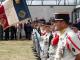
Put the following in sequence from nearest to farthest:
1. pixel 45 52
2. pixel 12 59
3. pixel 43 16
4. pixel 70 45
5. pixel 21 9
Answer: pixel 70 45, pixel 21 9, pixel 45 52, pixel 12 59, pixel 43 16

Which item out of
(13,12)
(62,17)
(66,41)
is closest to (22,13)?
(13,12)

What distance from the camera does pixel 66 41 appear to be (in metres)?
4.53

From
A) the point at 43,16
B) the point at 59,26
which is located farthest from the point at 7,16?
the point at 43,16

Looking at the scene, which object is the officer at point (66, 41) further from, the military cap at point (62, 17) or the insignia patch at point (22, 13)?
the insignia patch at point (22, 13)

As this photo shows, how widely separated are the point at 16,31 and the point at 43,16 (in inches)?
193

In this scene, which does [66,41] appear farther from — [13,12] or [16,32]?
[16,32]

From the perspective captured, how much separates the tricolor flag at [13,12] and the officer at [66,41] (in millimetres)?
1598

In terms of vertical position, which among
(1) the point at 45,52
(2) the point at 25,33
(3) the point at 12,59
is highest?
(1) the point at 45,52

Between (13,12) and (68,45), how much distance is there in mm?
2248

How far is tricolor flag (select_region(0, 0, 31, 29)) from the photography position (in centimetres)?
629

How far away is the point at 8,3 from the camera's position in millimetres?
6535

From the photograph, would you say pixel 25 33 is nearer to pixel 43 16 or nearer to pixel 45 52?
pixel 43 16

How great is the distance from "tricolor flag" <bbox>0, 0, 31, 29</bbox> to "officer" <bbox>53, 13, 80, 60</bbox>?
1.60 metres

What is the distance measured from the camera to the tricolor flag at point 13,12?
6.29 m
